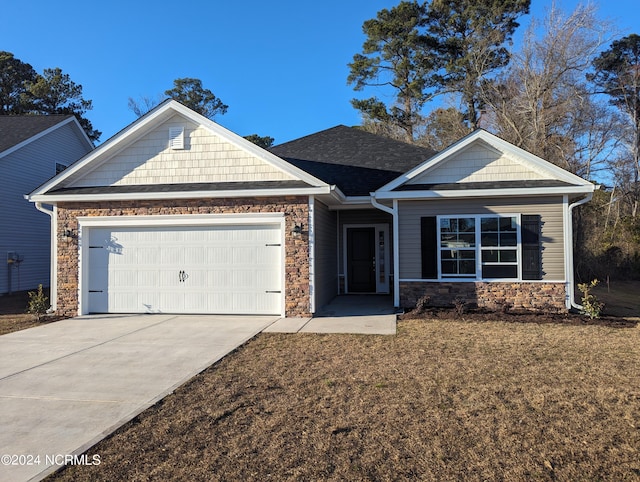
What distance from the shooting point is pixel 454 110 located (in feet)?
77.3

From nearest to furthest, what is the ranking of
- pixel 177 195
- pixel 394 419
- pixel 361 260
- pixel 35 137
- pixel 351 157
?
pixel 394 419 < pixel 177 195 < pixel 361 260 < pixel 351 157 < pixel 35 137

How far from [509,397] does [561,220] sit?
20.9 feet

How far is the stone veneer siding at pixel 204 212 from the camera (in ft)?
30.5

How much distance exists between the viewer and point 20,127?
627 inches

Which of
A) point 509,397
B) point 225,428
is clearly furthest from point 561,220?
point 225,428

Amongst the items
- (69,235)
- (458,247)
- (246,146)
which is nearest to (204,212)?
(246,146)

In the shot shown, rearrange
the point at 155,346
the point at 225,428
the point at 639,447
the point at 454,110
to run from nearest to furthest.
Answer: the point at 639,447, the point at 225,428, the point at 155,346, the point at 454,110

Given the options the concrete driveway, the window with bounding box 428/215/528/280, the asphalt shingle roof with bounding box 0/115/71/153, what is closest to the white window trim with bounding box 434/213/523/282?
the window with bounding box 428/215/528/280

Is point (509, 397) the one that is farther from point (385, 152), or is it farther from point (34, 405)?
point (385, 152)

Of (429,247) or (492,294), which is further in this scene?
(429,247)

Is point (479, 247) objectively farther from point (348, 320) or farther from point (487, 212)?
point (348, 320)

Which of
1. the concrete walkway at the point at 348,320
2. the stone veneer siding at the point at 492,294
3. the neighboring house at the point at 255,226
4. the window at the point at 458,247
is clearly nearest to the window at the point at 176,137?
the neighboring house at the point at 255,226

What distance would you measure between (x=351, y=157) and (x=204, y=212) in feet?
18.9

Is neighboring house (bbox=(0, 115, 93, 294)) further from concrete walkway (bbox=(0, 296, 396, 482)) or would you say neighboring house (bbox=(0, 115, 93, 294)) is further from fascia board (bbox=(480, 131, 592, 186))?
fascia board (bbox=(480, 131, 592, 186))
